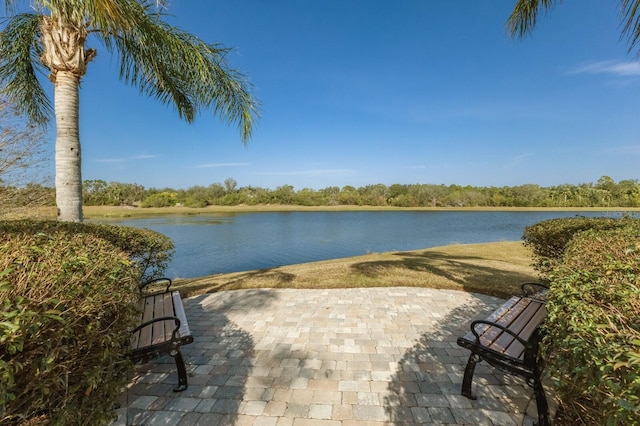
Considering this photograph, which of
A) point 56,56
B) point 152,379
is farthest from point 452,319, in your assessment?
point 56,56

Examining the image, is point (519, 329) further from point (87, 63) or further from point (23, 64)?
point (23, 64)

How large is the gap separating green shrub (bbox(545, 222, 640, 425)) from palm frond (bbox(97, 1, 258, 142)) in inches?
211

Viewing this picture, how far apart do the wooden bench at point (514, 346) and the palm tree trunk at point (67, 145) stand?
536 cm

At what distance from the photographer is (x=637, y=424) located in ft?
2.96

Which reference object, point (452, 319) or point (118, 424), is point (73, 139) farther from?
point (452, 319)

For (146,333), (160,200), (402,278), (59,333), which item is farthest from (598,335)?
(160,200)

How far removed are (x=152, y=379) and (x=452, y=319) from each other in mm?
3827

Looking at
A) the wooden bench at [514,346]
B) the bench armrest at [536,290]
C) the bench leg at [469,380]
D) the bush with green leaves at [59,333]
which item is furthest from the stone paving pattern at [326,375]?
the bush with green leaves at [59,333]

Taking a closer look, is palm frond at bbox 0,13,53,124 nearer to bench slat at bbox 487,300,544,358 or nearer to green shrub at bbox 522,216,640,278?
bench slat at bbox 487,300,544,358

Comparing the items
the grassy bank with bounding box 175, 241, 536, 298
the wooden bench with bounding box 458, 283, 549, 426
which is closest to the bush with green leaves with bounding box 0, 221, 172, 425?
the wooden bench with bounding box 458, 283, 549, 426

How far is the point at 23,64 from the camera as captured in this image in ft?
15.5

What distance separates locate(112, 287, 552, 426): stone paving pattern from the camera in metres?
2.13

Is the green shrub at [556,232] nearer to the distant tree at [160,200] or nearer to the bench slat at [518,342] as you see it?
the bench slat at [518,342]

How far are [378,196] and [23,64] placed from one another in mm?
71040
